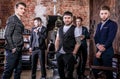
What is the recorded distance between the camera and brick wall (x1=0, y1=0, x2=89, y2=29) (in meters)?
9.84

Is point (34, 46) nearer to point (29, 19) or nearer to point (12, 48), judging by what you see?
point (12, 48)

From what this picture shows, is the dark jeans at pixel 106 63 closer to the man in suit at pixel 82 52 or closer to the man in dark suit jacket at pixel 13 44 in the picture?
the man in dark suit jacket at pixel 13 44

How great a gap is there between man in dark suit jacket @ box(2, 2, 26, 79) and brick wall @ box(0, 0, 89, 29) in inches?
191

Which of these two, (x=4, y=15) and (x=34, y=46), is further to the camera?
→ (x=4, y=15)

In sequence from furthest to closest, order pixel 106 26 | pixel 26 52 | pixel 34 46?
pixel 26 52 < pixel 34 46 < pixel 106 26

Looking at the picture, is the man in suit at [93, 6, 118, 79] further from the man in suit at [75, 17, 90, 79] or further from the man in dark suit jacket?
the man in suit at [75, 17, 90, 79]

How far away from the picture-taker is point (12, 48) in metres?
4.91

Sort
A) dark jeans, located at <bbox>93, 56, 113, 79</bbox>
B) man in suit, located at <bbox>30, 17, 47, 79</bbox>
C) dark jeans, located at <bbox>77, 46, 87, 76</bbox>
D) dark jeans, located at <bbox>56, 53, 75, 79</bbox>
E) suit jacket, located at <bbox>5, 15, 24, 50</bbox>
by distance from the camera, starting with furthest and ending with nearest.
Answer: dark jeans, located at <bbox>77, 46, 87, 76</bbox>, man in suit, located at <bbox>30, 17, 47, 79</bbox>, dark jeans, located at <bbox>56, 53, 75, 79</bbox>, suit jacket, located at <bbox>5, 15, 24, 50</bbox>, dark jeans, located at <bbox>93, 56, 113, 79</bbox>

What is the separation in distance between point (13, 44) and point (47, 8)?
531 cm

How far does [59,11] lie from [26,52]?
193cm

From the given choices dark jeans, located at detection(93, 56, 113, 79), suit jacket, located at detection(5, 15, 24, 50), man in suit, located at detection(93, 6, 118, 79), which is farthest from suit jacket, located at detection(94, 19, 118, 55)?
suit jacket, located at detection(5, 15, 24, 50)

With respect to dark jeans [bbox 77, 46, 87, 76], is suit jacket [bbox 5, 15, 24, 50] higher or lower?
higher

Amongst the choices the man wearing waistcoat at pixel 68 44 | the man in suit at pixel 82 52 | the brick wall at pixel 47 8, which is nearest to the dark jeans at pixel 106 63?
the man wearing waistcoat at pixel 68 44

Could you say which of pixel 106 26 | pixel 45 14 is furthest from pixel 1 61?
pixel 106 26
